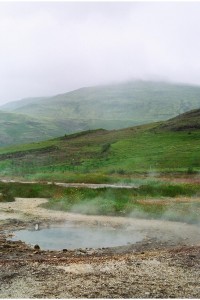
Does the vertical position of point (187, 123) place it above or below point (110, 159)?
above

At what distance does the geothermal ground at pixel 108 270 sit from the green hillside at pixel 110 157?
39920mm

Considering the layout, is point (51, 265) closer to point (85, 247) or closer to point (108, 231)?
point (85, 247)

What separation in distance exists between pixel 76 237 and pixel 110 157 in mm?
61697

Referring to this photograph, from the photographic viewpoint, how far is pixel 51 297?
62.7 ft

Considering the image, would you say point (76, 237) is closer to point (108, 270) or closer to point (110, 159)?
point (108, 270)

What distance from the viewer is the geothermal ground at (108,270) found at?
19.8 meters

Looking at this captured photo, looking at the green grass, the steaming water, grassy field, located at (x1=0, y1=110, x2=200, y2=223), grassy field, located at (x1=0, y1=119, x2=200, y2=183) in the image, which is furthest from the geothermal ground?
grassy field, located at (x1=0, y1=119, x2=200, y2=183)

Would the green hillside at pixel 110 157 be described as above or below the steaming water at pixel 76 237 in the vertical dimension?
above

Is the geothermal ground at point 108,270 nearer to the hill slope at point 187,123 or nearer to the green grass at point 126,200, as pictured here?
the green grass at point 126,200

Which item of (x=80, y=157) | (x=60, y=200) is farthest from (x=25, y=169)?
(x=60, y=200)

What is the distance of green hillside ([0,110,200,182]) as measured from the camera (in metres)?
78.0

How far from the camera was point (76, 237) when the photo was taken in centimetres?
3359

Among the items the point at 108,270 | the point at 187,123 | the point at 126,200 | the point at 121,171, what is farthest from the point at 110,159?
the point at 108,270

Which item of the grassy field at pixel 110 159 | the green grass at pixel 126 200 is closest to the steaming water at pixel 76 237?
the green grass at pixel 126 200
